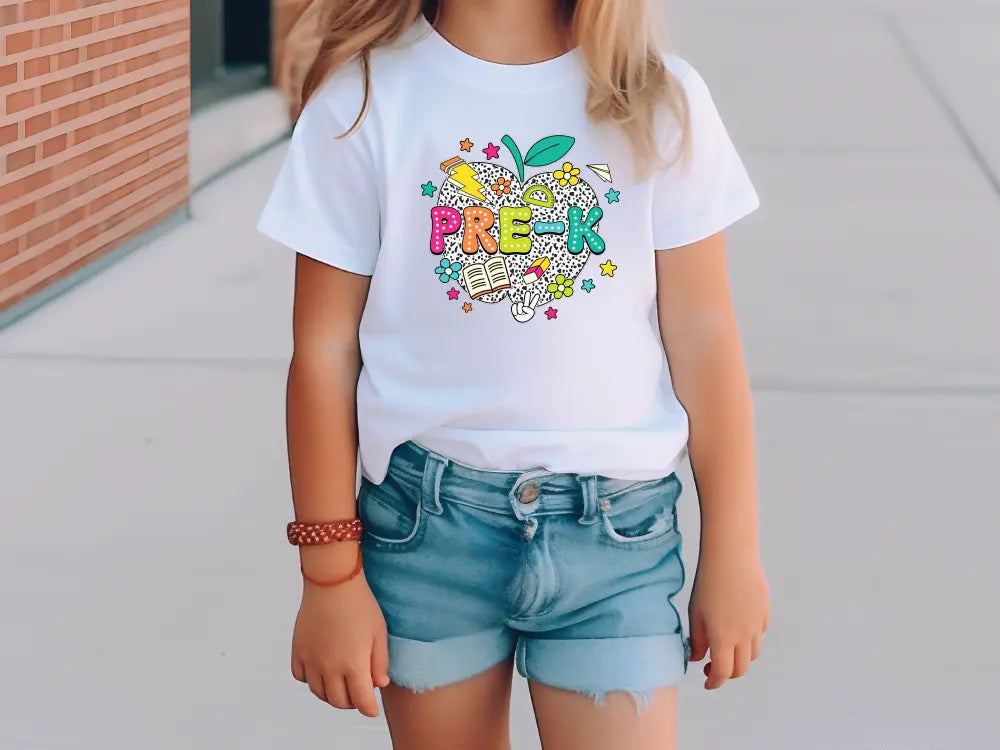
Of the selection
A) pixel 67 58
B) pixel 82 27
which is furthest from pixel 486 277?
pixel 82 27

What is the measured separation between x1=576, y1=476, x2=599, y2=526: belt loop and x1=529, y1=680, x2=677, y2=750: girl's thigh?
195 mm

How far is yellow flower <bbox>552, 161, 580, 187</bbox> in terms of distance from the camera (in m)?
1.59

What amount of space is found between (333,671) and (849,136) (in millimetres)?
5965

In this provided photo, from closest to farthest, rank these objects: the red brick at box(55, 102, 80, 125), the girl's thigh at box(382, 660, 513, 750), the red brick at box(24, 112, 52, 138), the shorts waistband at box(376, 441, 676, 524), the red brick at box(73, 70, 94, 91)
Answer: the shorts waistband at box(376, 441, 676, 524), the girl's thigh at box(382, 660, 513, 750), the red brick at box(24, 112, 52, 138), the red brick at box(55, 102, 80, 125), the red brick at box(73, 70, 94, 91)

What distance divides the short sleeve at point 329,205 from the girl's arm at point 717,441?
325mm

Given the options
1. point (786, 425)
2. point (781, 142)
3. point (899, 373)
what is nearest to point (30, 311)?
point (786, 425)

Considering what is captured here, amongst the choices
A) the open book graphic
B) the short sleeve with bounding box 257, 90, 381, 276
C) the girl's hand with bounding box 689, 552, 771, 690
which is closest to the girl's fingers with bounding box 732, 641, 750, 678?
the girl's hand with bounding box 689, 552, 771, 690

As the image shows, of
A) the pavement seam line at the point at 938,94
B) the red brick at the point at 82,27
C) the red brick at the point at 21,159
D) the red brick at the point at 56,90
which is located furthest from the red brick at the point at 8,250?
the pavement seam line at the point at 938,94

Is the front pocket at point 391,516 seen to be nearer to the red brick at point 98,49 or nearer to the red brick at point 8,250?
the red brick at point 8,250

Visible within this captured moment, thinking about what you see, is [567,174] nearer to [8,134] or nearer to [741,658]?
[741,658]

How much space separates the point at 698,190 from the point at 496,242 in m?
0.23

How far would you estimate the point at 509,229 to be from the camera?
1582mm

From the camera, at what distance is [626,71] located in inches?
64.1

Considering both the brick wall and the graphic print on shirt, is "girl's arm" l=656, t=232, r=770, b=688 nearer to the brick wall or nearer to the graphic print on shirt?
the graphic print on shirt
